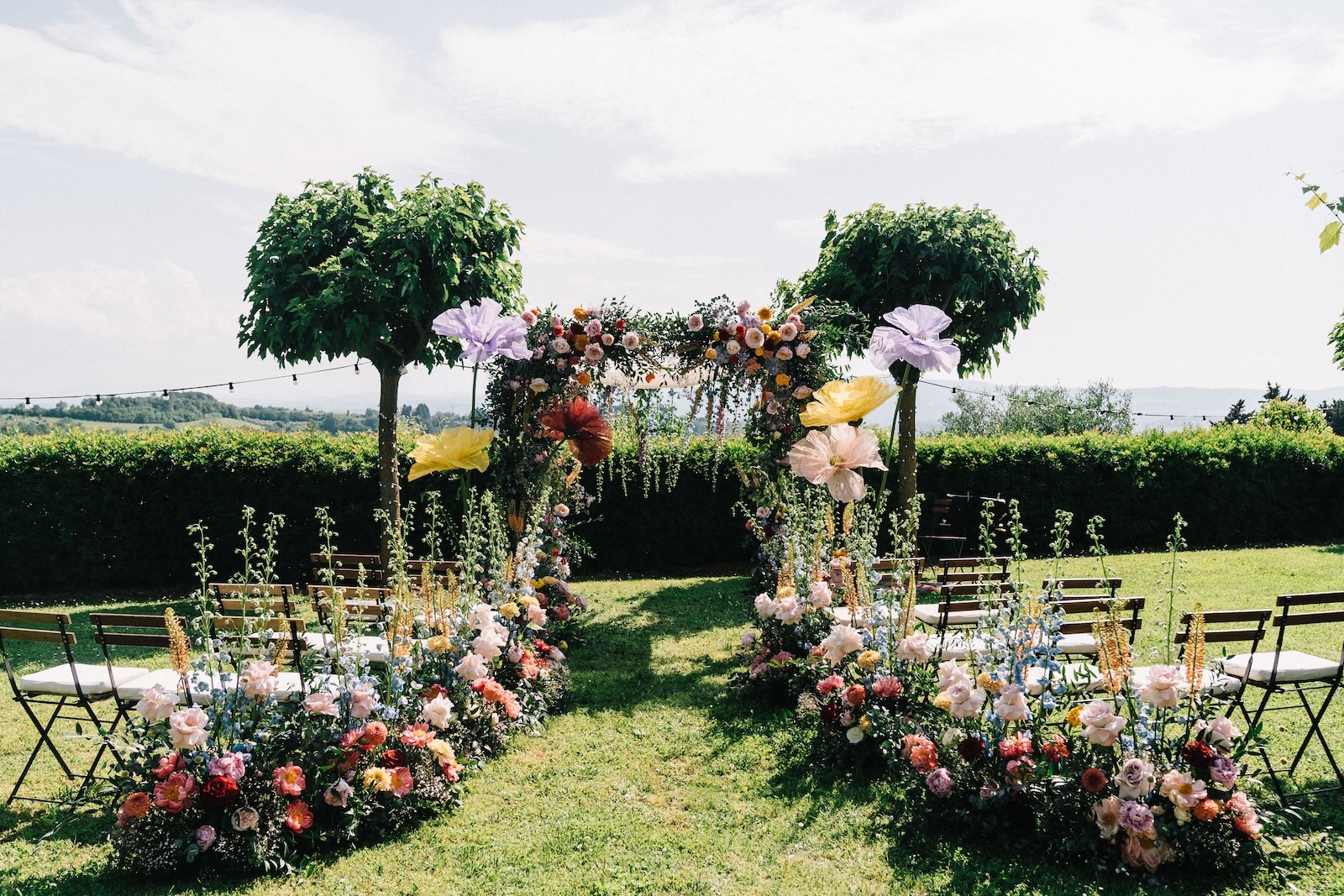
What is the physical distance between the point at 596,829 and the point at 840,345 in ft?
15.9

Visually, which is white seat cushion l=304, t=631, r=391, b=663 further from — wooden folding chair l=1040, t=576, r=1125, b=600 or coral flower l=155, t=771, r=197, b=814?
wooden folding chair l=1040, t=576, r=1125, b=600

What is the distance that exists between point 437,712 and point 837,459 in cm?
248

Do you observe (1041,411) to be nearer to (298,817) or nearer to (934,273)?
(934,273)

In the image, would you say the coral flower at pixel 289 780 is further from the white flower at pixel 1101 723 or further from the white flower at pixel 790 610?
the white flower at pixel 1101 723

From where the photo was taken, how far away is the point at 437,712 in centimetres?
374

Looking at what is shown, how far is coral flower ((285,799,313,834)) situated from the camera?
10.6 feet

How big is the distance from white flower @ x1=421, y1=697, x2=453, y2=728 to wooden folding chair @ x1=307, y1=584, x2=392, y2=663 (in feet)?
0.92

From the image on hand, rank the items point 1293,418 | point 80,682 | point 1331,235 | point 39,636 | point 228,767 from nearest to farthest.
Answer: point 1331,235 < point 228,767 < point 39,636 < point 80,682 < point 1293,418

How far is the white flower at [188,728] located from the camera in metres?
3.15

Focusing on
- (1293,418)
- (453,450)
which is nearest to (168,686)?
(453,450)

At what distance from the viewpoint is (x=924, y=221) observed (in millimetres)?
8508

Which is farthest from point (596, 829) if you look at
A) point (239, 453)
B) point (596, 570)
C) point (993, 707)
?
point (239, 453)

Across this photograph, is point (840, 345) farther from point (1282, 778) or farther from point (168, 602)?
point (168, 602)

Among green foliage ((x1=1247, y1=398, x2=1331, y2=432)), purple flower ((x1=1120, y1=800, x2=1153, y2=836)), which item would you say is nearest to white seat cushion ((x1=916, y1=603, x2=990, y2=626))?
purple flower ((x1=1120, y1=800, x2=1153, y2=836))
